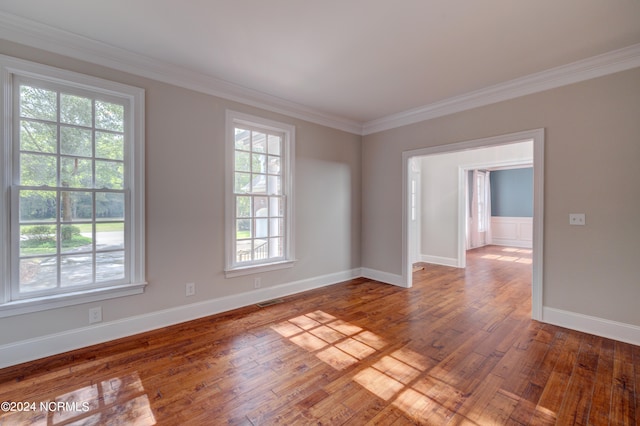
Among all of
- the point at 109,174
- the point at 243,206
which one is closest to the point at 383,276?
the point at 243,206

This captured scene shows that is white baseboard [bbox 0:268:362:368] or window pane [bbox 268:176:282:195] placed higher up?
window pane [bbox 268:176:282:195]

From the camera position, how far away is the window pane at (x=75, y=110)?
2533 mm

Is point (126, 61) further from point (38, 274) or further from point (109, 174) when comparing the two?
point (38, 274)

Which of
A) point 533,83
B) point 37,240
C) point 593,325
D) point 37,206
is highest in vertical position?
point 533,83

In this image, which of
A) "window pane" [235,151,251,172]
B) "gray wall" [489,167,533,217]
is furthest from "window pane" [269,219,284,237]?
"gray wall" [489,167,533,217]

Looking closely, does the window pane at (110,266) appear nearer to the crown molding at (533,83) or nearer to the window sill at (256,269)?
the window sill at (256,269)

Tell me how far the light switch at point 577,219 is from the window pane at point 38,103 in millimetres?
5132

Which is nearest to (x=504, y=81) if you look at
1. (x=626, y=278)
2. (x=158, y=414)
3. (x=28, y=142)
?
(x=626, y=278)

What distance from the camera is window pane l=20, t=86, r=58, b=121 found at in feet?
7.77

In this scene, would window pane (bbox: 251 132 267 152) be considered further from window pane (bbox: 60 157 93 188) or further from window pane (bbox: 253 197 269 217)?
window pane (bbox: 60 157 93 188)

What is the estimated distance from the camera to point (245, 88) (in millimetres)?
3506

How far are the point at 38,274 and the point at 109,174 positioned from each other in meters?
1.03

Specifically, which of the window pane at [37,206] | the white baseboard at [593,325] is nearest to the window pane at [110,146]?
the window pane at [37,206]

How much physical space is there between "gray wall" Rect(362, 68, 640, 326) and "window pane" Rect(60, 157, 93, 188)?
4487 mm
